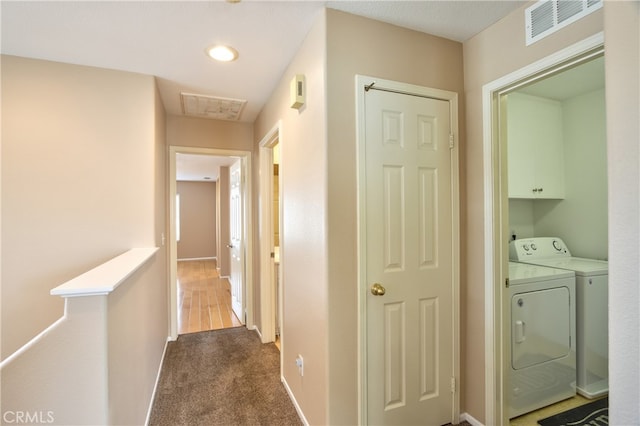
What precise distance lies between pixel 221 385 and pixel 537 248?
9.72 feet

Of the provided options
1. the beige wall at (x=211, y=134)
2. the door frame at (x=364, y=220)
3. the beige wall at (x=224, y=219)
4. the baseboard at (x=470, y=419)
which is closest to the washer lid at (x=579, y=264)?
the door frame at (x=364, y=220)

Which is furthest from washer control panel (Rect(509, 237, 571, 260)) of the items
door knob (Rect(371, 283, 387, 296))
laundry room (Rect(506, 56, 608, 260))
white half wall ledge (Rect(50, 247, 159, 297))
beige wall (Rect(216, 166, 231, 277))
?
beige wall (Rect(216, 166, 231, 277))

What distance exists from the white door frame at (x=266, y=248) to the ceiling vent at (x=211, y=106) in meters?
0.45

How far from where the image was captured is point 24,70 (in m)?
2.01

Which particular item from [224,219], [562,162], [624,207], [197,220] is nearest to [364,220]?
[624,207]

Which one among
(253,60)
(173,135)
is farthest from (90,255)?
(253,60)

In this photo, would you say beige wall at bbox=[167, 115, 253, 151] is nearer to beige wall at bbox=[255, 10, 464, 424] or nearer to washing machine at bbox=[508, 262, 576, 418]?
beige wall at bbox=[255, 10, 464, 424]

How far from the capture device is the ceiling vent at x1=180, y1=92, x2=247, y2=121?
8.93ft

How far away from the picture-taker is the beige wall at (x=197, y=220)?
28.8 feet

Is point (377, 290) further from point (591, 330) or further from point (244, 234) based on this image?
point (244, 234)

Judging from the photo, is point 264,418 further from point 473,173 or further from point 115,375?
point 473,173

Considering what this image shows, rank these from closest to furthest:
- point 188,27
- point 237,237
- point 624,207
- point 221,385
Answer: point 624,207
point 188,27
point 221,385
point 237,237

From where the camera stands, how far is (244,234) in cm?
346

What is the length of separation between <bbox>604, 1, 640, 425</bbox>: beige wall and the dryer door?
1273 millimetres
